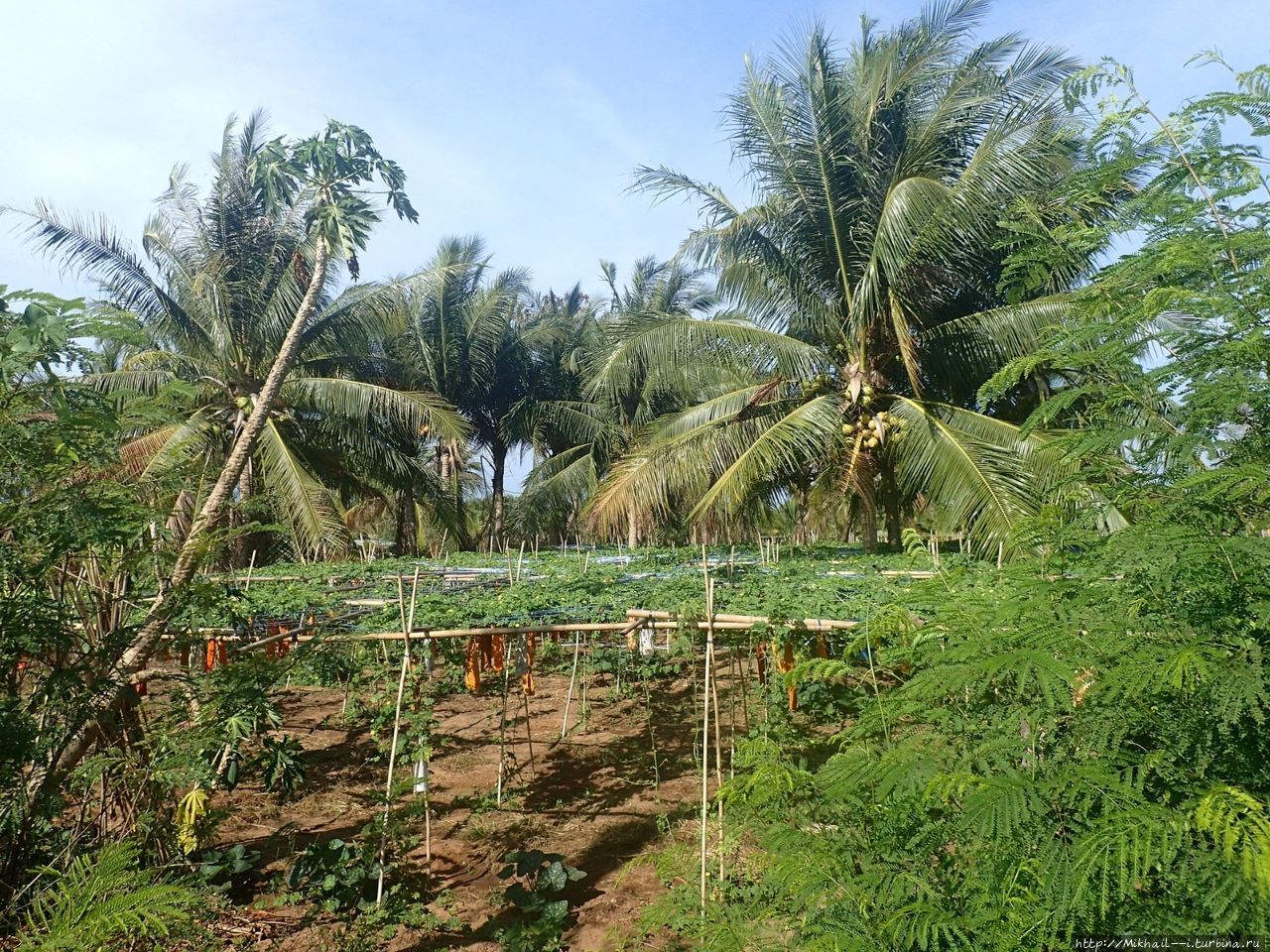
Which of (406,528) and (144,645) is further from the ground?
(406,528)

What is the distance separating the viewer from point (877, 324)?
10531 mm

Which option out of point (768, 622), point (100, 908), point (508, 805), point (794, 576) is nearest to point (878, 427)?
point (794, 576)

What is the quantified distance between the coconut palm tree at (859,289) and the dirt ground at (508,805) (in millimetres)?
2944

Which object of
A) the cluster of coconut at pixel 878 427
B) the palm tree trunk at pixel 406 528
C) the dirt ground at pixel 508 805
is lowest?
the dirt ground at pixel 508 805

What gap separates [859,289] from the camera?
9.65 metres

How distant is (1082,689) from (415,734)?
427 centimetres

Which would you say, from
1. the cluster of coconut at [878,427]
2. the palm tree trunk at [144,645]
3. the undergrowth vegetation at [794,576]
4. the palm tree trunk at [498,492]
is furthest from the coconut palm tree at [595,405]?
the palm tree trunk at [144,645]

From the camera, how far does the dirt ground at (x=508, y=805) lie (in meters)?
4.62

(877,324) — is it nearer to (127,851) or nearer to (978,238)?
(978,238)

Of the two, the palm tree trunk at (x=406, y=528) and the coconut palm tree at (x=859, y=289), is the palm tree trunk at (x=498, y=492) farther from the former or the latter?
the coconut palm tree at (x=859, y=289)

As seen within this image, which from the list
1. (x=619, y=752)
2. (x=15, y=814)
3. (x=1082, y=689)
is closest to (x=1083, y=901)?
(x=1082, y=689)

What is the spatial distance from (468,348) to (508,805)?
1249 centimetres

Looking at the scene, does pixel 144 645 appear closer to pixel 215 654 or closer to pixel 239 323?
pixel 215 654

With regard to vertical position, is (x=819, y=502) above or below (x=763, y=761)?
above
